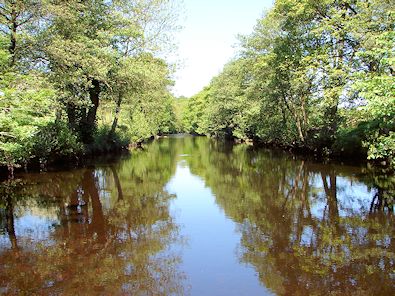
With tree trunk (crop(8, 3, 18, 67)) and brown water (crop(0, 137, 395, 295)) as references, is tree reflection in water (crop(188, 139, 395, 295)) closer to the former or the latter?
brown water (crop(0, 137, 395, 295))

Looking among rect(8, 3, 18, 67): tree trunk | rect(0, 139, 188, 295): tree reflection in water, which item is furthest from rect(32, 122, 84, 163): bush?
rect(0, 139, 188, 295): tree reflection in water

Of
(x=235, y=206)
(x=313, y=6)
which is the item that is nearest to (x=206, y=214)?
(x=235, y=206)

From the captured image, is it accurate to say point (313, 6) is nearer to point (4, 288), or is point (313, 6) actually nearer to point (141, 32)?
point (141, 32)

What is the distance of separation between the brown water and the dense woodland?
2642mm

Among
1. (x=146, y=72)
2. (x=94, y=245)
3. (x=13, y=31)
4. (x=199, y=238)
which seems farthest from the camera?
(x=146, y=72)

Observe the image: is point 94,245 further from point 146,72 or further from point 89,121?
point 89,121

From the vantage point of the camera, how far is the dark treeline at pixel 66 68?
13.0m

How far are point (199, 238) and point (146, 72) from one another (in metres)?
18.1

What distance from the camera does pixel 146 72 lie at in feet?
82.7

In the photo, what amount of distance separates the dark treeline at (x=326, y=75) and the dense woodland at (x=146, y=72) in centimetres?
9

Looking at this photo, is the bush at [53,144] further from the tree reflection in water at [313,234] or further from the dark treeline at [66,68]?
the tree reflection in water at [313,234]

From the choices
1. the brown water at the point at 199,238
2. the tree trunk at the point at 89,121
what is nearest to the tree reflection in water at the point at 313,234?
the brown water at the point at 199,238

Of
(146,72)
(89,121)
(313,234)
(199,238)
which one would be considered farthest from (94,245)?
(89,121)

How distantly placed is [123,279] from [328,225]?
614 centimetres
